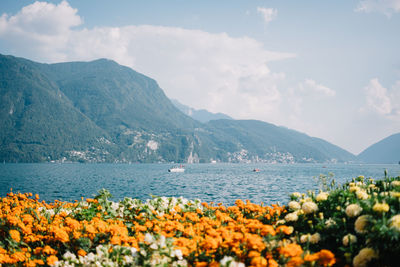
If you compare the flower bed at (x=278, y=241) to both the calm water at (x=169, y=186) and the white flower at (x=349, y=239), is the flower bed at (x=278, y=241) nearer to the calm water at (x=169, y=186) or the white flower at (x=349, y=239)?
the white flower at (x=349, y=239)

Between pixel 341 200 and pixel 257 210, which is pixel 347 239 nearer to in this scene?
pixel 341 200

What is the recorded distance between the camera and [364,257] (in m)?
3.72

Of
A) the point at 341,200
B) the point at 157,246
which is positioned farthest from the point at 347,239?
→ the point at 157,246

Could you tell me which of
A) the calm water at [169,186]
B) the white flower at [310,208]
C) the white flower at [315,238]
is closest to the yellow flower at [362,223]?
the white flower at [315,238]

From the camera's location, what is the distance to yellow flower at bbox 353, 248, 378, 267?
369cm

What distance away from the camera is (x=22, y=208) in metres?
9.77

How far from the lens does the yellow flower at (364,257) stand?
3686 mm

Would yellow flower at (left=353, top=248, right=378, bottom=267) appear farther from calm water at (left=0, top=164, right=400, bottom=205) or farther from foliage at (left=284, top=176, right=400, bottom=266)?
calm water at (left=0, top=164, right=400, bottom=205)

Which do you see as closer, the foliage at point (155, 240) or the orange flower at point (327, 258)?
the orange flower at point (327, 258)

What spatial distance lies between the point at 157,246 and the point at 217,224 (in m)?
2.38

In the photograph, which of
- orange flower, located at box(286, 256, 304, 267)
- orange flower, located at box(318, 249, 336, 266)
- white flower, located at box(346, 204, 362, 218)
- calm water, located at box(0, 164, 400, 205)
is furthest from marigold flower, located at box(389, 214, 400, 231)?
calm water, located at box(0, 164, 400, 205)

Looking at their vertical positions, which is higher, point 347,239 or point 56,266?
point 347,239

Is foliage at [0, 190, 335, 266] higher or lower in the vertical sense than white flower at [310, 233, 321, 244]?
lower

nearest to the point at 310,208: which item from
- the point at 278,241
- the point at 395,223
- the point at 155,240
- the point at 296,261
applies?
the point at 278,241
